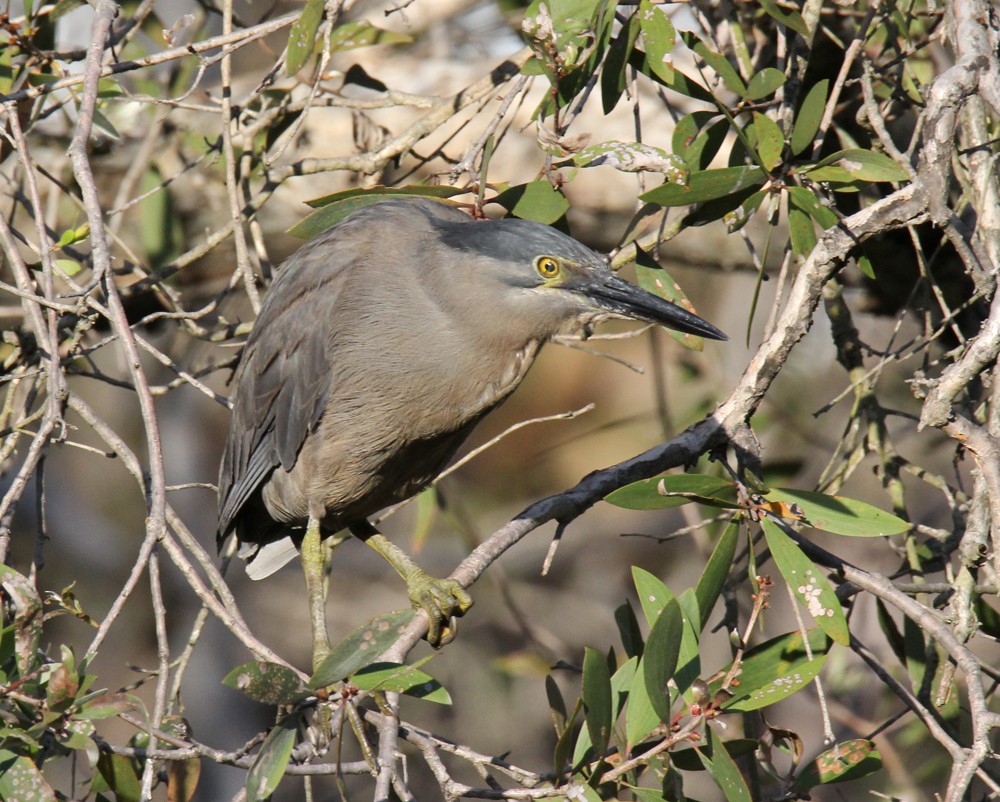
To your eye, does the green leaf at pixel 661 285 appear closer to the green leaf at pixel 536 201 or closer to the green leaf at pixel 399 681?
the green leaf at pixel 536 201

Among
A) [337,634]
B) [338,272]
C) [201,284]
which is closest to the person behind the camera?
[338,272]

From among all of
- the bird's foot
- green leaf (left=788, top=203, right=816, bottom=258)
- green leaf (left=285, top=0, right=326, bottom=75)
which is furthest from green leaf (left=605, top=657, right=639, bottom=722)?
green leaf (left=285, top=0, right=326, bottom=75)

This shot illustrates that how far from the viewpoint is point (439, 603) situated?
3.02m

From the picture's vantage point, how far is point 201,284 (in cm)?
465

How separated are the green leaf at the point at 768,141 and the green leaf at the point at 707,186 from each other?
0.10 feet

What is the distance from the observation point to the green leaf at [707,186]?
2408mm

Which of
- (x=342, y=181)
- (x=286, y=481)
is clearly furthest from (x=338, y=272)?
(x=342, y=181)

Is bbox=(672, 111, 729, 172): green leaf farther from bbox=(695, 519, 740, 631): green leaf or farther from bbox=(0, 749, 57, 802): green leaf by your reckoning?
bbox=(0, 749, 57, 802): green leaf

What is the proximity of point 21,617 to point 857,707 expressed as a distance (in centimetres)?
497

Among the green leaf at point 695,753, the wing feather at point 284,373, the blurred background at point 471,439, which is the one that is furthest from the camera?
the blurred background at point 471,439

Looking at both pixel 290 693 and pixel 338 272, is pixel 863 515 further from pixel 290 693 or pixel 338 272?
pixel 338 272

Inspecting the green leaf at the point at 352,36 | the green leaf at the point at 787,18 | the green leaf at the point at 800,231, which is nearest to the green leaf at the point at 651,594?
the green leaf at the point at 800,231

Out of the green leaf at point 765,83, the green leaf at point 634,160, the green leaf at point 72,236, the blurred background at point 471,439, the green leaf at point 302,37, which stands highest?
the green leaf at point 302,37

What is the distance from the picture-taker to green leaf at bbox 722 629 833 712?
84.9 inches
